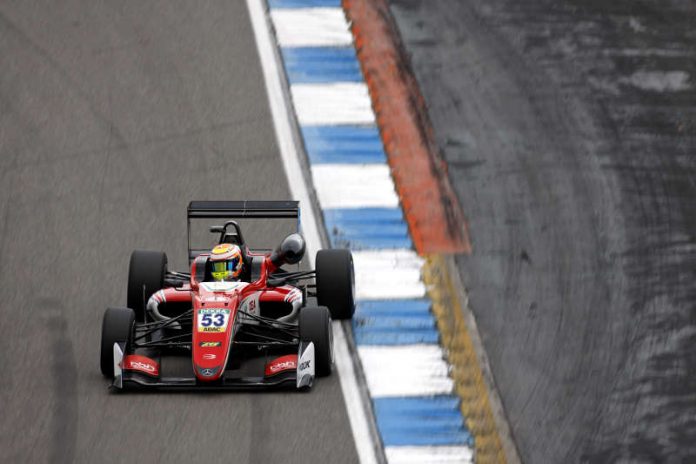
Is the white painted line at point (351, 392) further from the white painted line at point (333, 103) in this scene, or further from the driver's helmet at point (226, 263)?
the white painted line at point (333, 103)

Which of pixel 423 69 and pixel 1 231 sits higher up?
pixel 423 69

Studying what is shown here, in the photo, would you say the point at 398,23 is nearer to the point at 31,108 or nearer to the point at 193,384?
the point at 31,108

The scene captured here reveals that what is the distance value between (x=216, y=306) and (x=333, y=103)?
5.12 meters

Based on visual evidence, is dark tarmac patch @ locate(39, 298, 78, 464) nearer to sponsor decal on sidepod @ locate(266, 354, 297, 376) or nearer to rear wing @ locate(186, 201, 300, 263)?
rear wing @ locate(186, 201, 300, 263)

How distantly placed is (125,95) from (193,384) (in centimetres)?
610

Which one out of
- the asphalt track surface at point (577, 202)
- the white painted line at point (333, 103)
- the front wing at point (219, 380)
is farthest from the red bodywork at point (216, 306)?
the white painted line at point (333, 103)

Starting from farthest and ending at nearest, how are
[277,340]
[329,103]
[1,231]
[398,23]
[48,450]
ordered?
1. [398,23]
2. [329,103]
3. [1,231]
4. [277,340]
5. [48,450]

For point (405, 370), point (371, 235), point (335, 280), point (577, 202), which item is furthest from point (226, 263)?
point (577, 202)

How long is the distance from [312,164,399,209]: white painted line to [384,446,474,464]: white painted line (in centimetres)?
418

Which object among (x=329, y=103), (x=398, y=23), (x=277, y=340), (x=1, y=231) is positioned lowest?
(x=277, y=340)

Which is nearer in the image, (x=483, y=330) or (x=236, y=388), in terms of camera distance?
(x=236, y=388)

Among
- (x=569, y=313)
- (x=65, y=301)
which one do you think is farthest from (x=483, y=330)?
(x=65, y=301)

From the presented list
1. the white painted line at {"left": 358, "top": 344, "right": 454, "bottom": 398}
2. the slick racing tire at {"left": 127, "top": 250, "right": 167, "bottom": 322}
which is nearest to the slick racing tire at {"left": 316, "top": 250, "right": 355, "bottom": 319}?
the white painted line at {"left": 358, "top": 344, "right": 454, "bottom": 398}

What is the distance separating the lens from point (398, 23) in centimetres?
1866
